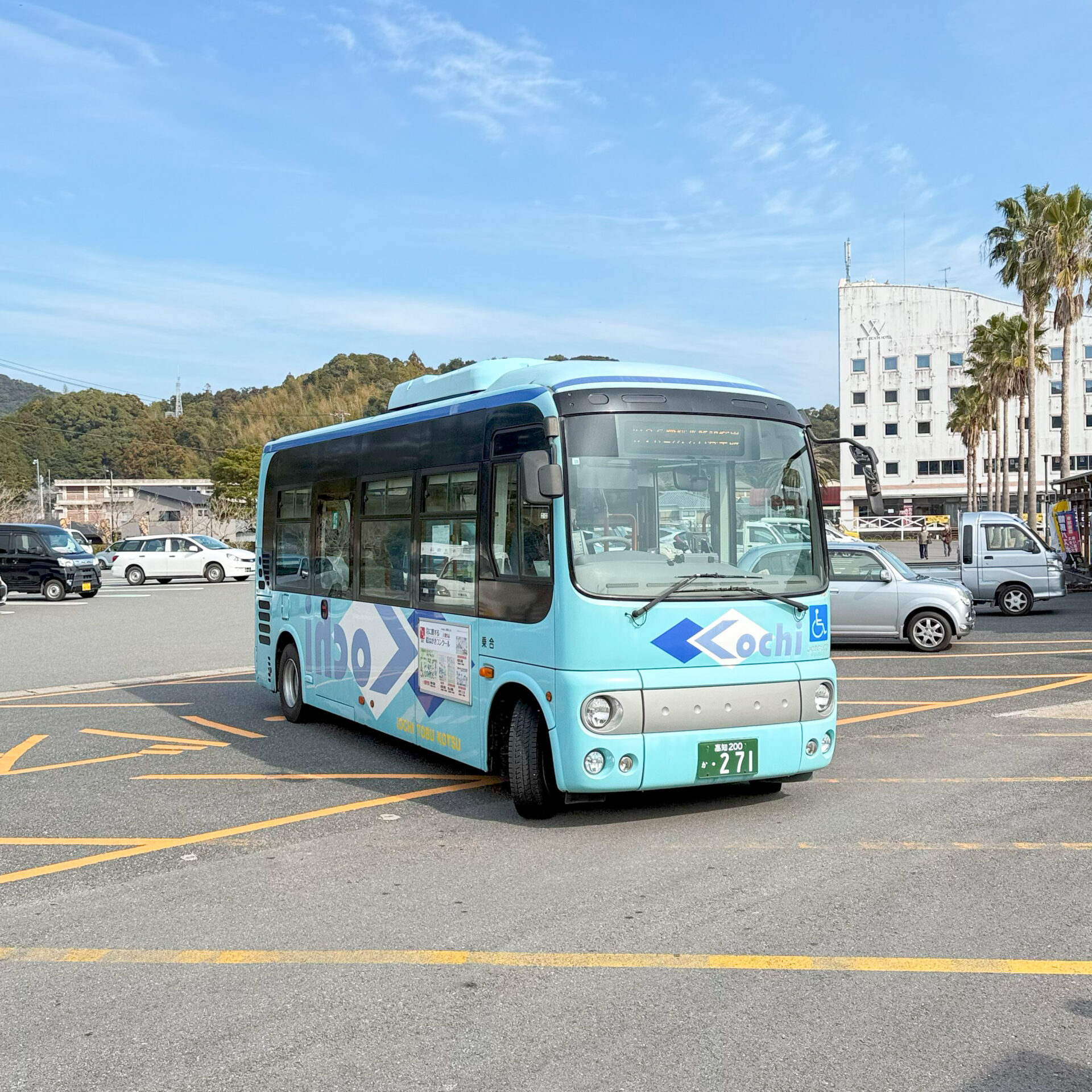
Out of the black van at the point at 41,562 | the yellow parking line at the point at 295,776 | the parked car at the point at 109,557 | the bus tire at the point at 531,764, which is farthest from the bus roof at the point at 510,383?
the parked car at the point at 109,557

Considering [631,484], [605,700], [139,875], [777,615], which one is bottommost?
[139,875]

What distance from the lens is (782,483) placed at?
755cm

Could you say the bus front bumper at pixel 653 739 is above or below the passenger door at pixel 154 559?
below

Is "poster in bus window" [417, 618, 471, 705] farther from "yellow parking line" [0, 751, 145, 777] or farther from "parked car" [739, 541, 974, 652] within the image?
"parked car" [739, 541, 974, 652]

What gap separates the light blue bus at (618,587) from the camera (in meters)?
6.79

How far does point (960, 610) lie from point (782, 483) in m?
9.86

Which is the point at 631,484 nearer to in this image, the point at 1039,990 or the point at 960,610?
the point at 1039,990

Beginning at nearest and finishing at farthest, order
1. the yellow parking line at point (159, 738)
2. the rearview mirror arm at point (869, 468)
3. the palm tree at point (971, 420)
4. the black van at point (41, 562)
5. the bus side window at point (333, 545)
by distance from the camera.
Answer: the rearview mirror arm at point (869, 468), the bus side window at point (333, 545), the yellow parking line at point (159, 738), the black van at point (41, 562), the palm tree at point (971, 420)

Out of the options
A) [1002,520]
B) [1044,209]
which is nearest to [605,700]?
[1002,520]

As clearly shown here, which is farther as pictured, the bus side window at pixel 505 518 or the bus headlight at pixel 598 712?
the bus side window at pixel 505 518

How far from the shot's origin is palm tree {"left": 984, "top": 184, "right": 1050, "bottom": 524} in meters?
39.3

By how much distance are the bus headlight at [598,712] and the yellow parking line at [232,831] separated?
6.11 ft

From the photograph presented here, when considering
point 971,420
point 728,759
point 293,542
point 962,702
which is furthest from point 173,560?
point 971,420

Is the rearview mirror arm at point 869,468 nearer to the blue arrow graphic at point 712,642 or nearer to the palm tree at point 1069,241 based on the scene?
the blue arrow graphic at point 712,642
